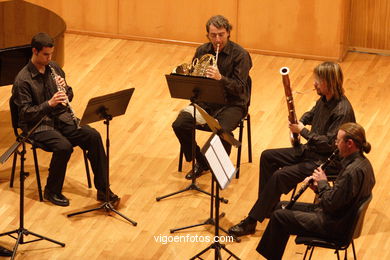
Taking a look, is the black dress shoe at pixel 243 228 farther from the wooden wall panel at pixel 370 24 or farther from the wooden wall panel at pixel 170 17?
the wooden wall panel at pixel 370 24

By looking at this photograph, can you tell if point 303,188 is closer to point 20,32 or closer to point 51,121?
point 51,121

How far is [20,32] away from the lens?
24.5 feet

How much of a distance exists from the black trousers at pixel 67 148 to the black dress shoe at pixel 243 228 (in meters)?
1.11

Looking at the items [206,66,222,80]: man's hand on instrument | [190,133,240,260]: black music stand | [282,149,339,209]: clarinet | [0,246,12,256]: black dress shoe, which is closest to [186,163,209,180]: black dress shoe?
[206,66,222,80]: man's hand on instrument

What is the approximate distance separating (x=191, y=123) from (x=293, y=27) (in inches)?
106

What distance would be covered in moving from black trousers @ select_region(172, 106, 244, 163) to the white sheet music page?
1305mm

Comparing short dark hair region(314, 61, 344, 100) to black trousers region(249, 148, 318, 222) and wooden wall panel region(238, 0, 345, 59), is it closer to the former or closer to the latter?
black trousers region(249, 148, 318, 222)

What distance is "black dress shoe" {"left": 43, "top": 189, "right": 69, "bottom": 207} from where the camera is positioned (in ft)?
21.9

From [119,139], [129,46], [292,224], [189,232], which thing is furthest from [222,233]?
[129,46]

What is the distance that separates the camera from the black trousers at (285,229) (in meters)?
5.47

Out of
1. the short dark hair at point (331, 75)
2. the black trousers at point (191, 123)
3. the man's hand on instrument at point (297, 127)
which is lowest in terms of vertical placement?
the black trousers at point (191, 123)

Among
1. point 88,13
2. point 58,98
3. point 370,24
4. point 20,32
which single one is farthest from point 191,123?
point 88,13

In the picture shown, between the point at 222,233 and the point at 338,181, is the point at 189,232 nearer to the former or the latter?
the point at 222,233

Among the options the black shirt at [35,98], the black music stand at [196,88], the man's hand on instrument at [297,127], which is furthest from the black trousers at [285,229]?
the black shirt at [35,98]
